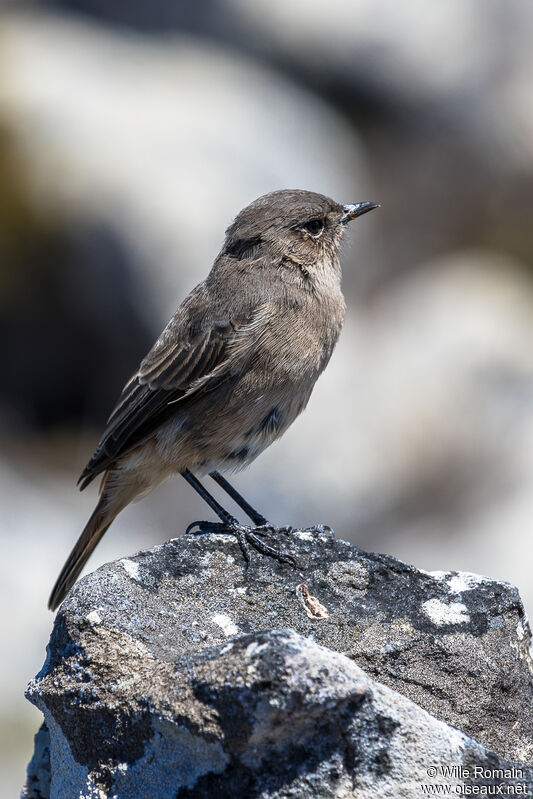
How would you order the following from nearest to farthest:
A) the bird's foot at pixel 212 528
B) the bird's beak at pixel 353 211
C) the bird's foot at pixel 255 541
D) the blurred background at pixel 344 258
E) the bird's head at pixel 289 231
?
the bird's foot at pixel 255 541
the bird's foot at pixel 212 528
the bird's head at pixel 289 231
the bird's beak at pixel 353 211
the blurred background at pixel 344 258

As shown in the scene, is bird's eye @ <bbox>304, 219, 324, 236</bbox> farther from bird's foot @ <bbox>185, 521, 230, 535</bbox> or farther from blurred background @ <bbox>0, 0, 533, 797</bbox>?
blurred background @ <bbox>0, 0, 533, 797</bbox>

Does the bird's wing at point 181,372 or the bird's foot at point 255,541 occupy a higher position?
the bird's wing at point 181,372

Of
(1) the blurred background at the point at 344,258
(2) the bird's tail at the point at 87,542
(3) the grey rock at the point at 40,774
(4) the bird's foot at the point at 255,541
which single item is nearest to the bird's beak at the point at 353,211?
(2) the bird's tail at the point at 87,542

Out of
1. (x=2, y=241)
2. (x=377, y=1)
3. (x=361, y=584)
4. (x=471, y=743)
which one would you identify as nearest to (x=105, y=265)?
(x=2, y=241)

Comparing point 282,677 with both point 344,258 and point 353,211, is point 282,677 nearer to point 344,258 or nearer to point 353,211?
point 353,211

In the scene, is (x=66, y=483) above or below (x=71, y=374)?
below

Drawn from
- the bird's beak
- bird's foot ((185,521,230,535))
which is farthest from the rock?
the bird's beak

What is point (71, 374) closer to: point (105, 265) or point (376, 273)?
point (105, 265)

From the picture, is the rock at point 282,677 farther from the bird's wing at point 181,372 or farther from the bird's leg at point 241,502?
the bird's wing at point 181,372

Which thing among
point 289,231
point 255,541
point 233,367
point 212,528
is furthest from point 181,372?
point 255,541
